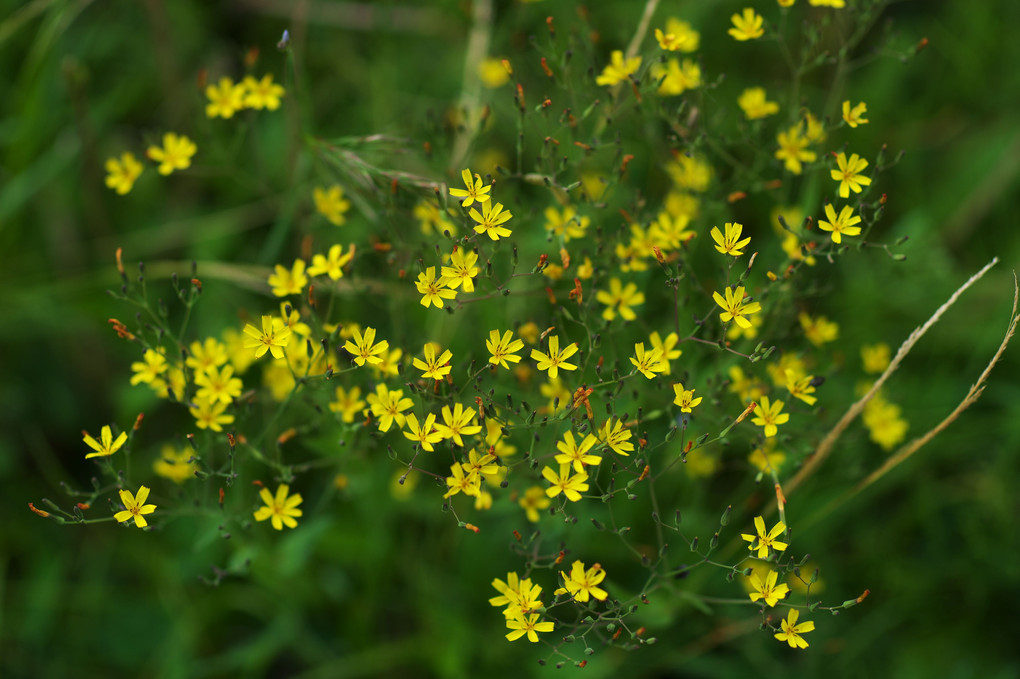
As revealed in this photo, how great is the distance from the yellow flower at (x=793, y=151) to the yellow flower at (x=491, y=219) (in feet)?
4.24

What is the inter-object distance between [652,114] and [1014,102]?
3421 mm

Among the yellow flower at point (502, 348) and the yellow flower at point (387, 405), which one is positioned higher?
the yellow flower at point (502, 348)

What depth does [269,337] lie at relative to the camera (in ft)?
10.6

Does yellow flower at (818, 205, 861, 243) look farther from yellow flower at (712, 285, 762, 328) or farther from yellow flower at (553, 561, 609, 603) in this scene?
yellow flower at (553, 561, 609, 603)

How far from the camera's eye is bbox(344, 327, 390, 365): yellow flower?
3064 millimetres

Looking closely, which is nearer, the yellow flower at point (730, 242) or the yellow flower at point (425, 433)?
the yellow flower at point (425, 433)

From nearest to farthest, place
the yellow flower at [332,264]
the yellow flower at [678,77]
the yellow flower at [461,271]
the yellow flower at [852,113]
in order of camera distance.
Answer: the yellow flower at [461,271] < the yellow flower at [332,264] < the yellow flower at [852,113] < the yellow flower at [678,77]

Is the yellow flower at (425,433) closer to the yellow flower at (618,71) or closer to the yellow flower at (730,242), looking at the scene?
the yellow flower at (730,242)

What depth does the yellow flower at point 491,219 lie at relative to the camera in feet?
10.5

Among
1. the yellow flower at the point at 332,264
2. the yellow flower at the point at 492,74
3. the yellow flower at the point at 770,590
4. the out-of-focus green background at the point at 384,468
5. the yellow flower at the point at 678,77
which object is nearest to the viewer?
the yellow flower at the point at 770,590

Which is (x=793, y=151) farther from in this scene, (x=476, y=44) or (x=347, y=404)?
(x=476, y=44)

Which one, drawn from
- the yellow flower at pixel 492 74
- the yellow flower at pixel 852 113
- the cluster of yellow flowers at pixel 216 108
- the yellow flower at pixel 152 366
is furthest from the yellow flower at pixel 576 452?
the yellow flower at pixel 492 74

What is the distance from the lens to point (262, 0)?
20.3 feet

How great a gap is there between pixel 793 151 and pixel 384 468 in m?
2.53
